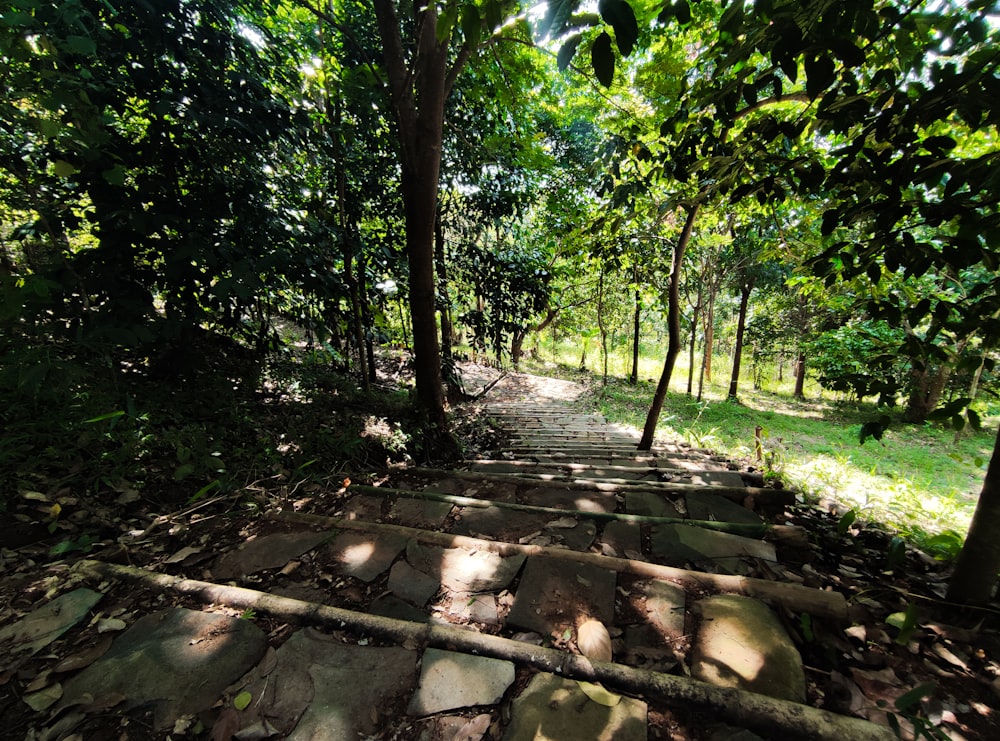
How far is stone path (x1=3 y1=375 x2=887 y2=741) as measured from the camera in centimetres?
114

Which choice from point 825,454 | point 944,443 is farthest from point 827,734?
point 944,443

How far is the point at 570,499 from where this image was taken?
2.76 meters

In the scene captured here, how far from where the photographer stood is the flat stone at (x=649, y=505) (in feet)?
8.19

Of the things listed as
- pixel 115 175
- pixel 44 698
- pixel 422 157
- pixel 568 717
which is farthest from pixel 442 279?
pixel 568 717

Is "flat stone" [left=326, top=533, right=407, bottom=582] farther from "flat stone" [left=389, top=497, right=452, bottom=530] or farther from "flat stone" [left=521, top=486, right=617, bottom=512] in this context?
"flat stone" [left=521, top=486, right=617, bottom=512]

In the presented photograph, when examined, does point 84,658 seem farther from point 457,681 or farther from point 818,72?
point 818,72

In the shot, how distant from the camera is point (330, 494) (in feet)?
8.96

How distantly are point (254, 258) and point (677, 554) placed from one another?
124 inches

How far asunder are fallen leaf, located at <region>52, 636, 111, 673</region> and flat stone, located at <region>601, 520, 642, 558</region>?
6.82ft

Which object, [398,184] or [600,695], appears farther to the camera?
[398,184]

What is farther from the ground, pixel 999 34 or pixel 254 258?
pixel 999 34

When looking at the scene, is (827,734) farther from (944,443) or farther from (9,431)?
(944,443)

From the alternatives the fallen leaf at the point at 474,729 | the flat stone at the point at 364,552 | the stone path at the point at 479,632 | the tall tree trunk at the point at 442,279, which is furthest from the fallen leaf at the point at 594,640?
the tall tree trunk at the point at 442,279

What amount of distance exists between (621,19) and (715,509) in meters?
2.60
